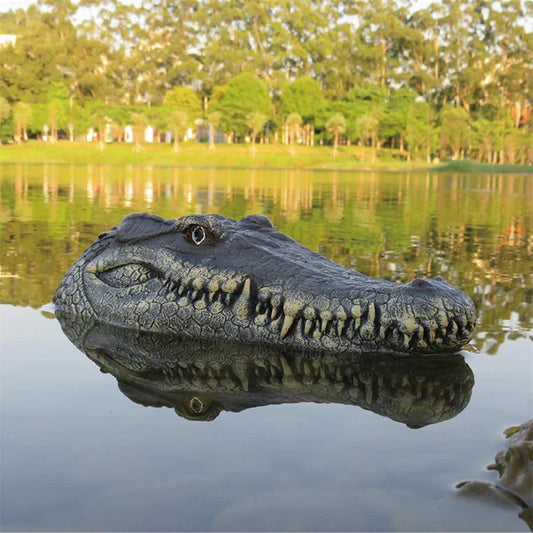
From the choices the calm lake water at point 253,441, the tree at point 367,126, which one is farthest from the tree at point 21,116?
the calm lake water at point 253,441

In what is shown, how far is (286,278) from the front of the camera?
4055 millimetres

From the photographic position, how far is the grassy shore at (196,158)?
6309 cm

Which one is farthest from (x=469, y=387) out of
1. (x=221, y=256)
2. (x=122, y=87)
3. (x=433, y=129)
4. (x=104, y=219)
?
(x=122, y=87)

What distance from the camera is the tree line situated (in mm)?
82062

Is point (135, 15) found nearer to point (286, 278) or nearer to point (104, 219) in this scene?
point (104, 219)

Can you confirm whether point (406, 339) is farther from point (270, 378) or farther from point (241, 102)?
point (241, 102)

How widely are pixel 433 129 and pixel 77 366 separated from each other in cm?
8254

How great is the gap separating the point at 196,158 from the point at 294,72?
42.2 metres

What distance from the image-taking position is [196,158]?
65.6 metres

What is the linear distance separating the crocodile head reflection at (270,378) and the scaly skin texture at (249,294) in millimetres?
86

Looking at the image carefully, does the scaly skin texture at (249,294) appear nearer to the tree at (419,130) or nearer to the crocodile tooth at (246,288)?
the crocodile tooth at (246,288)

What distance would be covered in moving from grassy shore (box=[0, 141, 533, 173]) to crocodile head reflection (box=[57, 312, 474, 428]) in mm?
55821

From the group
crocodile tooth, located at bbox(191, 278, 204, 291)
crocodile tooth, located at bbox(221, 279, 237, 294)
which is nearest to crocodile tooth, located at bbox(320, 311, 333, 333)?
crocodile tooth, located at bbox(221, 279, 237, 294)

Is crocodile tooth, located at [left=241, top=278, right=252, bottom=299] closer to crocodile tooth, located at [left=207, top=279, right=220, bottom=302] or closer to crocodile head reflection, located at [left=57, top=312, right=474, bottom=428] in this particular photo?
crocodile tooth, located at [left=207, top=279, right=220, bottom=302]
